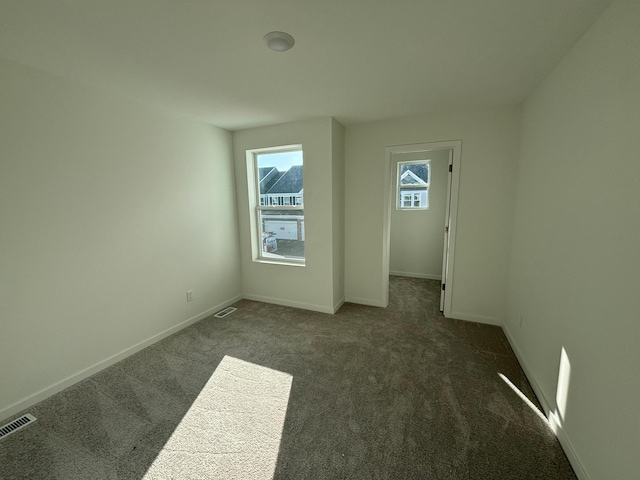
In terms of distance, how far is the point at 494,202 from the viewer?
111 inches

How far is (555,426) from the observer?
1.58 metres

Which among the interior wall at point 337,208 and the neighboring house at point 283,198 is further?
the neighboring house at point 283,198

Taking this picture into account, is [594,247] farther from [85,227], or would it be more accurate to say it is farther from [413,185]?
[413,185]

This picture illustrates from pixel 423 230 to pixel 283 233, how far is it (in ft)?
8.87

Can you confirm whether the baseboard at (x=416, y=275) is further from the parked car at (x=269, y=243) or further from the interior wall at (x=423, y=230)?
the parked car at (x=269, y=243)

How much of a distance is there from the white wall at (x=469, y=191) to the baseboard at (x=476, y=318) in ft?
0.03

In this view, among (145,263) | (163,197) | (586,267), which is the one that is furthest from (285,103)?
(586,267)

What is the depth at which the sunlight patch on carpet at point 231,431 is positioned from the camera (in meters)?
1.38

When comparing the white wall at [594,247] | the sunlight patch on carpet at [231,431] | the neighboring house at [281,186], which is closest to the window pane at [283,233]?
the neighboring house at [281,186]

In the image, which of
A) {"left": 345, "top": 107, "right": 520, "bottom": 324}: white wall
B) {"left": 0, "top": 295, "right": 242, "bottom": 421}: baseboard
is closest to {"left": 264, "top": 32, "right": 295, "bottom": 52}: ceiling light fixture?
{"left": 345, "top": 107, "right": 520, "bottom": 324}: white wall

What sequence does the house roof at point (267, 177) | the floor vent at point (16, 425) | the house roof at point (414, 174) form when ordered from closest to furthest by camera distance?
1. the floor vent at point (16, 425)
2. the house roof at point (267, 177)
3. the house roof at point (414, 174)

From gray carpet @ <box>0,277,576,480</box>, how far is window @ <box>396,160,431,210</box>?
2707 mm

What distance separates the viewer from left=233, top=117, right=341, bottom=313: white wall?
10.1 ft

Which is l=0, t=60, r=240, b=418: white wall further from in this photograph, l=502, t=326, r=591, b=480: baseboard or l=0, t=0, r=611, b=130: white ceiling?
l=502, t=326, r=591, b=480: baseboard
